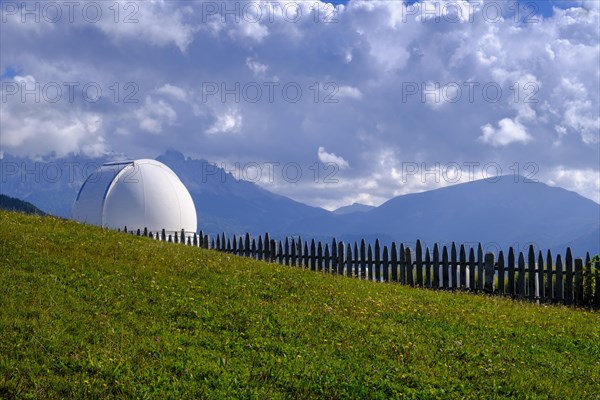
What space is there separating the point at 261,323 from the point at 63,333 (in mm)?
3068

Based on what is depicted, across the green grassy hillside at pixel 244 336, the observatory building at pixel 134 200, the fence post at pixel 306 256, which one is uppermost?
the observatory building at pixel 134 200

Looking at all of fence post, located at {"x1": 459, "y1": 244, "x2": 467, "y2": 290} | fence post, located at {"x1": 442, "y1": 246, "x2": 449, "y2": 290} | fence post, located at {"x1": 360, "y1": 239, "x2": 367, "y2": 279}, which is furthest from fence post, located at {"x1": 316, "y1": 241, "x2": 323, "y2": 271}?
fence post, located at {"x1": 459, "y1": 244, "x2": 467, "y2": 290}

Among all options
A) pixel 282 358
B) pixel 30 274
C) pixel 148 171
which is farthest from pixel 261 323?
pixel 148 171

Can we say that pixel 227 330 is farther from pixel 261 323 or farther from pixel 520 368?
pixel 520 368

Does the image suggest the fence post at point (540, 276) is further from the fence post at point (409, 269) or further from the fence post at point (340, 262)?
the fence post at point (340, 262)

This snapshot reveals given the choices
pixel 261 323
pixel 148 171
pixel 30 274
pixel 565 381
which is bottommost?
pixel 565 381

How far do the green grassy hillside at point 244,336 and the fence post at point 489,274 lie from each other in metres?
4.68

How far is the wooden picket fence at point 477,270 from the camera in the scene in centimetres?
1834

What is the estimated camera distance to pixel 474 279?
1980cm

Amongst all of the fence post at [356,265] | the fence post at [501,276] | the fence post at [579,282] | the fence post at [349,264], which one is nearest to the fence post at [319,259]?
the fence post at [349,264]

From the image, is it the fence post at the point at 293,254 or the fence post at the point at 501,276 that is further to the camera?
the fence post at the point at 293,254

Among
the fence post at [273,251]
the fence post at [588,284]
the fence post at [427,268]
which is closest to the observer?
the fence post at [588,284]

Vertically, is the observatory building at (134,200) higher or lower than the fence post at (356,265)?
higher

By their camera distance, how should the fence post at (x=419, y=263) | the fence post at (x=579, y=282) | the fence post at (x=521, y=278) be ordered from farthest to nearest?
the fence post at (x=419, y=263) → the fence post at (x=521, y=278) → the fence post at (x=579, y=282)
